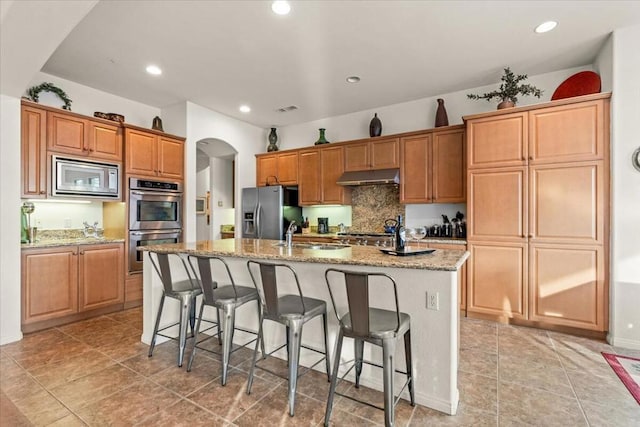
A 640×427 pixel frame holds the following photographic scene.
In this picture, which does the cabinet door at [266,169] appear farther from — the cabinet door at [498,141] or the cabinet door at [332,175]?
the cabinet door at [498,141]

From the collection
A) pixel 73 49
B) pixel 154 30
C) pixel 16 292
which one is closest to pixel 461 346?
pixel 154 30

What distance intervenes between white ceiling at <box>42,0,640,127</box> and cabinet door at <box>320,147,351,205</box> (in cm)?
96

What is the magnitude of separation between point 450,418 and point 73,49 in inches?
181

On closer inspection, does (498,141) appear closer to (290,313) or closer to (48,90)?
(290,313)

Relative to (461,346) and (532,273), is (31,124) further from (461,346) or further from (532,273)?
(532,273)

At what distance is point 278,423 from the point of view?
1.81 metres

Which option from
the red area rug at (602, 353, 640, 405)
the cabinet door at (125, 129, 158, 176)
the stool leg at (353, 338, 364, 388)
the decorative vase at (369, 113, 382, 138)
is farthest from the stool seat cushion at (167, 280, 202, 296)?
the decorative vase at (369, 113, 382, 138)

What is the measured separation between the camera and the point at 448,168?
406cm

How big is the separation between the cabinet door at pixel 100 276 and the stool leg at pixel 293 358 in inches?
119

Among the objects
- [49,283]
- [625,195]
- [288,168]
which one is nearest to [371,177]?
[288,168]

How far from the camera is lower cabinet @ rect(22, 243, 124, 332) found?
3163mm


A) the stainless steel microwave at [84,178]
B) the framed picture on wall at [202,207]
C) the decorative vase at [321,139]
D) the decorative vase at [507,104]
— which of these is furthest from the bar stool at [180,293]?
the framed picture on wall at [202,207]

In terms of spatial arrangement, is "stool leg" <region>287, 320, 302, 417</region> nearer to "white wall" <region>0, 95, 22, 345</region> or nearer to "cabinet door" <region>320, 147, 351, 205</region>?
"white wall" <region>0, 95, 22, 345</region>

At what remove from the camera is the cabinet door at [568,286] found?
3004 mm
